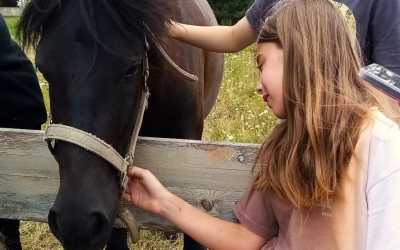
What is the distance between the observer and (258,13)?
7.30 ft

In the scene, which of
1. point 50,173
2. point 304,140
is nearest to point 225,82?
point 50,173

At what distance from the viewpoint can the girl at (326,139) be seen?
4.58 feet

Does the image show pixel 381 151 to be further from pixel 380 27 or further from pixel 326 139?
pixel 380 27

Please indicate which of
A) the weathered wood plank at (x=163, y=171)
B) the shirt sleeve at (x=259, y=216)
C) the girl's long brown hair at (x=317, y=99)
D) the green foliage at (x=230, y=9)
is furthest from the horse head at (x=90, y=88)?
the green foliage at (x=230, y=9)

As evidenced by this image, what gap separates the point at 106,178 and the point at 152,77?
67 centimetres

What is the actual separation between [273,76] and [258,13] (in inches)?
31.9

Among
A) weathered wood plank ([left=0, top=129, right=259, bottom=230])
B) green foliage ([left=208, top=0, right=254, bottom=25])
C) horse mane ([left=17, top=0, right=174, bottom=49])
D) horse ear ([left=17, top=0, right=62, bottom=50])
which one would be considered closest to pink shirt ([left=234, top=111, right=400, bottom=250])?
weathered wood plank ([left=0, top=129, right=259, bottom=230])

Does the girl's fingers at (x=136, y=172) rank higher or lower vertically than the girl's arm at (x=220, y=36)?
lower

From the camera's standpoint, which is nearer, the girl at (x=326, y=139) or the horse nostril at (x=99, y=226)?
the girl at (x=326, y=139)

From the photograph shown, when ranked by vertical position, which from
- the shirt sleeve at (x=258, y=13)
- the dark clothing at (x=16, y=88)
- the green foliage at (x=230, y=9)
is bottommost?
the green foliage at (x=230, y=9)

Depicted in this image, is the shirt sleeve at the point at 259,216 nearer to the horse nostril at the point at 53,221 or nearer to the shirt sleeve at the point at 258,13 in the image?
the horse nostril at the point at 53,221

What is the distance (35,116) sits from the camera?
2695 millimetres

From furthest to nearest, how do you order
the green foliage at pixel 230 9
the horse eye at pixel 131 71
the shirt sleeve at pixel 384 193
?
the green foliage at pixel 230 9, the horse eye at pixel 131 71, the shirt sleeve at pixel 384 193

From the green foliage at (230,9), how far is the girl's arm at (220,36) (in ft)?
53.6
